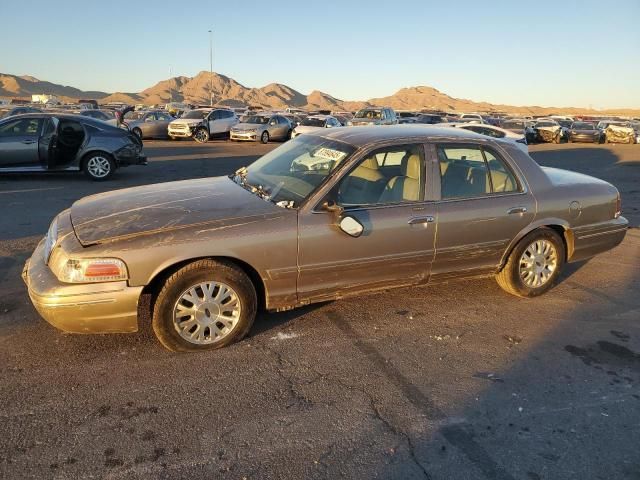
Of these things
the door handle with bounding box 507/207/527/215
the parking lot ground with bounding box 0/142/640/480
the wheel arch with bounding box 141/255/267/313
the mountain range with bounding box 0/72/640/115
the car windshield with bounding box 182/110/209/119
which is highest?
the mountain range with bounding box 0/72/640/115

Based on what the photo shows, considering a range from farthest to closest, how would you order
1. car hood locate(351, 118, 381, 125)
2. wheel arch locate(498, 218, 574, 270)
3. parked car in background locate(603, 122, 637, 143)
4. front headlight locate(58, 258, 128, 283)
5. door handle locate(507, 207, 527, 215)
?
parked car in background locate(603, 122, 637, 143), car hood locate(351, 118, 381, 125), wheel arch locate(498, 218, 574, 270), door handle locate(507, 207, 527, 215), front headlight locate(58, 258, 128, 283)

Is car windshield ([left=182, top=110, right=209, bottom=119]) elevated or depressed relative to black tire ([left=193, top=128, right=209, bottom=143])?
elevated

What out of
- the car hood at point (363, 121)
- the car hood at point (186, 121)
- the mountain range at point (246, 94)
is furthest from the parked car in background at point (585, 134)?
the mountain range at point (246, 94)

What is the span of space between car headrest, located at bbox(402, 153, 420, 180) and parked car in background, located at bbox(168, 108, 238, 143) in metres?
22.2

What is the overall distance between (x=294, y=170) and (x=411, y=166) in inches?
39.6

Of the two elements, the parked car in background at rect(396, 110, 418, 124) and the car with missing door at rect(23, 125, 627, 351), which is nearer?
the car with missing door at rect(23, 125, 627, 351)

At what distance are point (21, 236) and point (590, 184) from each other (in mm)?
6765

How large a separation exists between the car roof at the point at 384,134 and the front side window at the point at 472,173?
0.15 metres

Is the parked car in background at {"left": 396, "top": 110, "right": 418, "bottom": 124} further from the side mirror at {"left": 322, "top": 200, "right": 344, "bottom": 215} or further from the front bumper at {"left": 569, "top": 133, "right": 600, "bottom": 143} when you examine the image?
the side mirror at {"left": 322, "top": 200, "right": 344, "bottom": 215}

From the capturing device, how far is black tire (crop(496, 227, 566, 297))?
4.75 metres

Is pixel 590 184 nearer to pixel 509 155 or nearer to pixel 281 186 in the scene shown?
pixel 509 155

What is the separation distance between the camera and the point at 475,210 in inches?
174

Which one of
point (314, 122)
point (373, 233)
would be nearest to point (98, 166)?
point (373, 233)

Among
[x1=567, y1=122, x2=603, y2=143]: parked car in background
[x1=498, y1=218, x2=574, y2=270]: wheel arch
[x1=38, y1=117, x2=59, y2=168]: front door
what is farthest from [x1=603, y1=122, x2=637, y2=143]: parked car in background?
Result: [x1=38, y1=117, x2=59, y2=168]: front door
